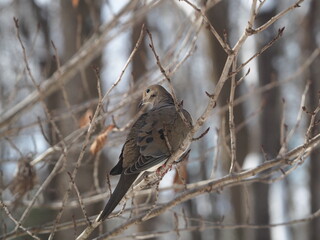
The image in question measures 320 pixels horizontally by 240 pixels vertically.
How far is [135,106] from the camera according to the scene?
26.6 feet

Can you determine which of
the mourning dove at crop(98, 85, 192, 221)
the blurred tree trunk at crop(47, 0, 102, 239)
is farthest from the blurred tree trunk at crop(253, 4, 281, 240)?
the mourning dove at crop(98, 85, 192, 221)

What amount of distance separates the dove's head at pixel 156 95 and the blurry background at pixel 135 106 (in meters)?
0.12

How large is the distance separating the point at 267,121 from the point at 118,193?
23.9 ft

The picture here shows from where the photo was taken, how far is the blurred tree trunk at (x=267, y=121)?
1018 centimetres

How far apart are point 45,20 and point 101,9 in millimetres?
4362

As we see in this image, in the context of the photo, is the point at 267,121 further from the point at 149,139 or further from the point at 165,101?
the point at 149,139

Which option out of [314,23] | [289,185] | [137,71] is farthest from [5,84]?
[289,185]

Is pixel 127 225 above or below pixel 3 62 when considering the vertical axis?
below

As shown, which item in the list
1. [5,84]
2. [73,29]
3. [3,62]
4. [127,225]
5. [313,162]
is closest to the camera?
[127,225]

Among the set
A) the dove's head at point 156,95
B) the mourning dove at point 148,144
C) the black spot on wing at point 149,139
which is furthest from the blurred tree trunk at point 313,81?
the black spot on wing at point 149,139

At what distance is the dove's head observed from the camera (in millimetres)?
4978

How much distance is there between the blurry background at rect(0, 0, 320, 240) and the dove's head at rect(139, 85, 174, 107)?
0.12 m

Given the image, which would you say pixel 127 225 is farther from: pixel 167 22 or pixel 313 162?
pixel 167 22

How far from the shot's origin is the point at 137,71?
1055 centimetres
